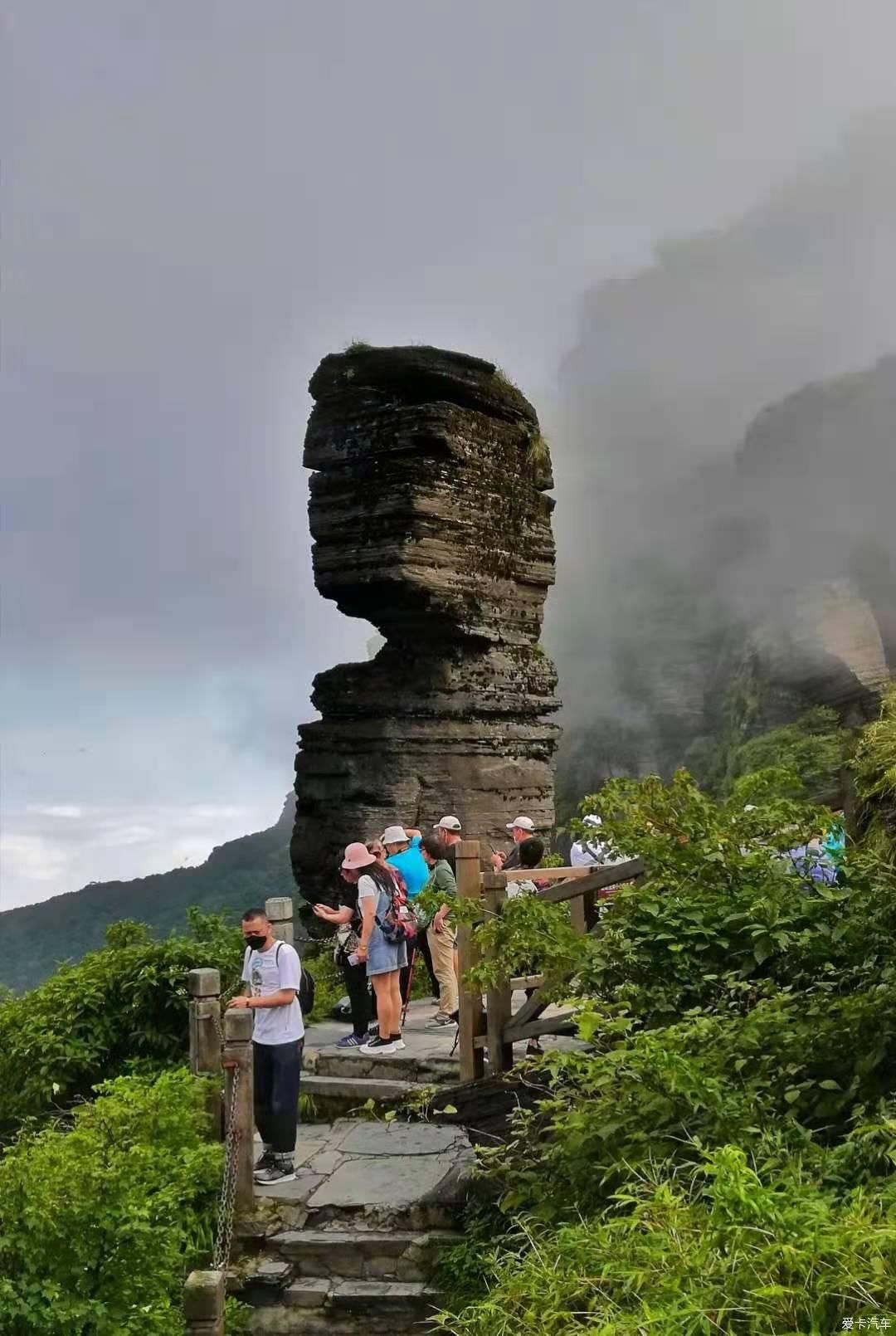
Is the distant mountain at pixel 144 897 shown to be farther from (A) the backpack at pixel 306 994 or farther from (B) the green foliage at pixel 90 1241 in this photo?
(B) the green foliage at pixel 90 1241

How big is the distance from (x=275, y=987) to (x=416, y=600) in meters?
8.25

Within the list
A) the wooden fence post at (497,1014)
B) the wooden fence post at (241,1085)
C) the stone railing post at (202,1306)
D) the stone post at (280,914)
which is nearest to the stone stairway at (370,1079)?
the wooden fence post at (497,1014)

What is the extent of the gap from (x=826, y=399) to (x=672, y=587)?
14.8 m

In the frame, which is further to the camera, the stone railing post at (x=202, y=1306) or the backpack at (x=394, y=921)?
the backpack at (x=394, y=921)

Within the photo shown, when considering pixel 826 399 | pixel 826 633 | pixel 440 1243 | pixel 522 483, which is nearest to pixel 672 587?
pixel 826 399

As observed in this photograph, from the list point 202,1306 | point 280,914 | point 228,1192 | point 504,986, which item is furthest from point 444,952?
point 202,1306

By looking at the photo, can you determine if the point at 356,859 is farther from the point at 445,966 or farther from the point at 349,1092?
the point at 445,966

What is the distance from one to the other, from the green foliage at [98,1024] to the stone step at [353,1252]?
2.98 m

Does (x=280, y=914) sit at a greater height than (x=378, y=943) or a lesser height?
greater

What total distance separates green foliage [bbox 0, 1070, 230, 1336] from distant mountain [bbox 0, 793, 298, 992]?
225 ft

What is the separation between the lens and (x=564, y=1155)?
506 centimetres

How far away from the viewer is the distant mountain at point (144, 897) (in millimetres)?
76812

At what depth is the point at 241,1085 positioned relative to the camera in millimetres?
6105

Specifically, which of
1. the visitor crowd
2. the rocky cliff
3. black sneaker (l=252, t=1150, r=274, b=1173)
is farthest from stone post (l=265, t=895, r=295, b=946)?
the rocky cliff
